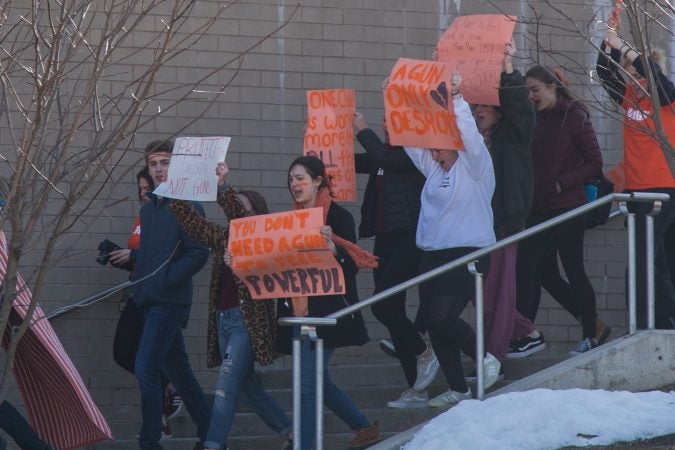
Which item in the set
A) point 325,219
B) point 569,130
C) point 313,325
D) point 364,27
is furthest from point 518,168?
point 364,27

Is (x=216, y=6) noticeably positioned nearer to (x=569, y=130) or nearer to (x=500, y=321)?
(x=569, y=130)

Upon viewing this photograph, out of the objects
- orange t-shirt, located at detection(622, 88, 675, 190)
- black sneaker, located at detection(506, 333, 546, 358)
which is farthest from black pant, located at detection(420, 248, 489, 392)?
orange t-shirt, located at detection(622, 88, 675, 190)

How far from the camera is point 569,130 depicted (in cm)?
844

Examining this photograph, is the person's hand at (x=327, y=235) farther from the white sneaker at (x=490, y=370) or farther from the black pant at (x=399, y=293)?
the white sneaker at (x=490, y=370)

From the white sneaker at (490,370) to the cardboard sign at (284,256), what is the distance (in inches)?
40.9

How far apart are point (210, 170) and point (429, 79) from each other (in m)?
1.39

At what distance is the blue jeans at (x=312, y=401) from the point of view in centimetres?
707

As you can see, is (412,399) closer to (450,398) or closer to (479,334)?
(450,398)

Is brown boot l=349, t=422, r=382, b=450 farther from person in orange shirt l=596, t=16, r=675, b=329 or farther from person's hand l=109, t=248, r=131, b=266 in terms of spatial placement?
person's hand l=109, t=248, r=131, b=266

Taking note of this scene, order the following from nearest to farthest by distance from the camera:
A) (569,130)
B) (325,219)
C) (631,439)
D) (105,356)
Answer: (631,439)
(325,219)
(569,130)
(105,356)

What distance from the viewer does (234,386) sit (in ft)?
24.1

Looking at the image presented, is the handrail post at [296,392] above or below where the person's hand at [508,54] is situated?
below

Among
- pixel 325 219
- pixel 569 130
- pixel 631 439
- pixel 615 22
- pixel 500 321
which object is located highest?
pixel 615 22

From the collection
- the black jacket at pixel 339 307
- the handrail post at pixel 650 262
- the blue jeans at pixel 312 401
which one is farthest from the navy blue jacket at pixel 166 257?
the handrail post at pixel 650 262
